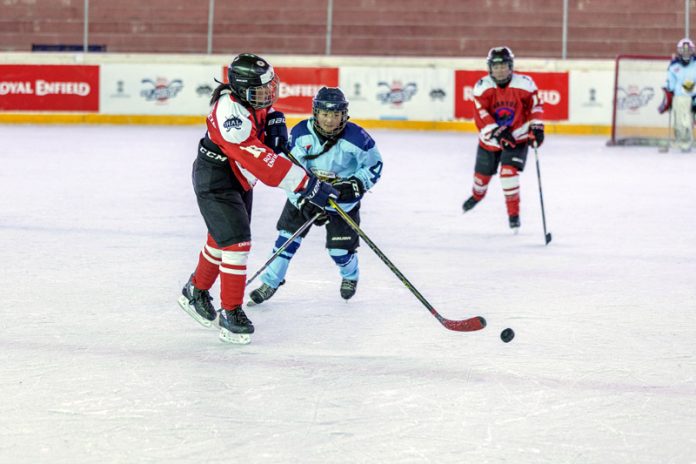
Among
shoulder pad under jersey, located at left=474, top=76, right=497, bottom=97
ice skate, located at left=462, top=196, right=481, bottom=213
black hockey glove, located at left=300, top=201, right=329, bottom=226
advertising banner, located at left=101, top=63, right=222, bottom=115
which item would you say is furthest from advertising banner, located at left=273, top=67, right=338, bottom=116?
black hockey glove, located at left=300, top=201, right=329, bottom=226

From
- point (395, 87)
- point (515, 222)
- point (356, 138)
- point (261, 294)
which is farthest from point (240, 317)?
point (395, 87)

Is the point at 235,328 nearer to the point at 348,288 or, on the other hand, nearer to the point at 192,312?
the point at 192,312

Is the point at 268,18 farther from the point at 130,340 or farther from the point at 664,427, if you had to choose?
the point at 664,427

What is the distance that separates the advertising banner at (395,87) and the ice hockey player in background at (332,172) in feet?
37.1

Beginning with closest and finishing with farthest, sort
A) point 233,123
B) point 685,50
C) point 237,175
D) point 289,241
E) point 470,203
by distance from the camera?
1. point 233,123
2. point 237,175
3. point 289,241
4. point 470,203
5. point 685,50

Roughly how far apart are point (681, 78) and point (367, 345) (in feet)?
35.6

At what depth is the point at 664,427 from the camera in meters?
2.97

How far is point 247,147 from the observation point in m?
3.78

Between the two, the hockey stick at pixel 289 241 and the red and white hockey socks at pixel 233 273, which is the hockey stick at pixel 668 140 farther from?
the red and white hockey socks at pixel 233 273

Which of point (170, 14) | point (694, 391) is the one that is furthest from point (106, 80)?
point (694, 391)

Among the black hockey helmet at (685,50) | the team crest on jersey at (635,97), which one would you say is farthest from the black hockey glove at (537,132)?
the team crest on jersey at (635,97)

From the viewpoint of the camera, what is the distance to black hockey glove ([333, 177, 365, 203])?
180 inches

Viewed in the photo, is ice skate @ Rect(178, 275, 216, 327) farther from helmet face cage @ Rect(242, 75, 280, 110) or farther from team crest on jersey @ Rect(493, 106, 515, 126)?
team crest on jersey @ Rect(493, 106, 515, 126)

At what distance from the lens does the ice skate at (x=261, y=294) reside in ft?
15.3
